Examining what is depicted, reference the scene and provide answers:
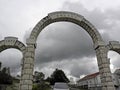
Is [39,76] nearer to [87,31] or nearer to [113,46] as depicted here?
[87,31]

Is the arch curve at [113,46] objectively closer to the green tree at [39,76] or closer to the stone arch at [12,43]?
the stone arch at [12,43]

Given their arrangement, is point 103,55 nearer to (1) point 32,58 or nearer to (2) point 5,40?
(1) point 32,58

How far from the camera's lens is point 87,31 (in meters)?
15.2

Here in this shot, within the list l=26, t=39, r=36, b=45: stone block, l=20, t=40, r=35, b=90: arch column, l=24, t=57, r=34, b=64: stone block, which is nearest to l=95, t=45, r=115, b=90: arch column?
l=26, t=39, r=36, b=45: stone block

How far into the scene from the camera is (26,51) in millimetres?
13094

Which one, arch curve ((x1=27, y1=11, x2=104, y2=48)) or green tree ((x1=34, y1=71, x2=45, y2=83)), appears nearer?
arch curve ((x1=27, y1=11, x2=104, y2=48))

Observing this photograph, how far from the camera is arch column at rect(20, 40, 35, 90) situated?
1200 cm

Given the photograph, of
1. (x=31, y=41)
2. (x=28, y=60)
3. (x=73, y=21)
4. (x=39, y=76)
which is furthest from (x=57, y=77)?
(x=28, y=60)

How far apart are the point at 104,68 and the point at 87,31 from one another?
439 cm

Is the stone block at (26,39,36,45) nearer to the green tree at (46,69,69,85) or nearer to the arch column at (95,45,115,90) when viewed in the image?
the arch column at (95,45,115,90)

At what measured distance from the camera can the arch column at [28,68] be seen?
39.4 ft

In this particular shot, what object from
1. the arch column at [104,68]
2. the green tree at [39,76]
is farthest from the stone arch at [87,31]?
the green tree at [39,76]

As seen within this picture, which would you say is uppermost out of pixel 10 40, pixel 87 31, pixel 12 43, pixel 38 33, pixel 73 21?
pixel 73 21

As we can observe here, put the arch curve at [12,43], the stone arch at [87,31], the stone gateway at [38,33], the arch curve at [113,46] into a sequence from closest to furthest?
the stone gateway at [38,33]
the stone arch at [87,31]
the arch curve at [12,43]
the arch curve at [113,46]
